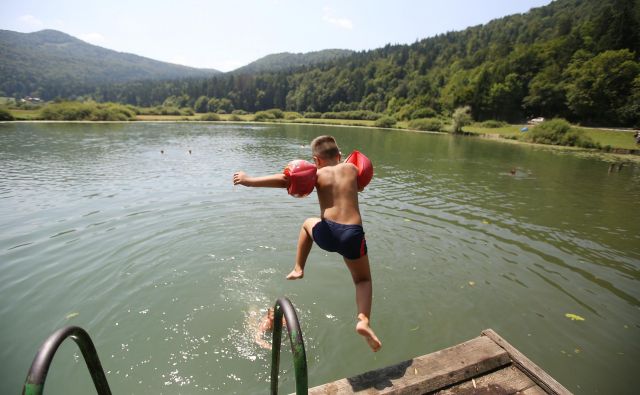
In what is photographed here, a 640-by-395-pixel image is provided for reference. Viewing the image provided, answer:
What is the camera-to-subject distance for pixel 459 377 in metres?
4.00

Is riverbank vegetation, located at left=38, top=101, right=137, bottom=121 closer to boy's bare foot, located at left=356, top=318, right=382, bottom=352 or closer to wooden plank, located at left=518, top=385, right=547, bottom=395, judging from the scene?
boy's bare foot, located at left=356, top=318, right=382, bottom=352

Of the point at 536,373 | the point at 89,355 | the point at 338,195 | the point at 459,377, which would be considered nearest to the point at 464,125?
the point at 536,373

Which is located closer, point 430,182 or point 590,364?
point 590,364

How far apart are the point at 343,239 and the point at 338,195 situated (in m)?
0.55

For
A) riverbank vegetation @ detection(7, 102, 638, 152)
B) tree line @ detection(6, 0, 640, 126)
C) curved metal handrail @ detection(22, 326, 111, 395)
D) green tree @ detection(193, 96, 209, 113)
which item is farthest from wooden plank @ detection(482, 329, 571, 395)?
green tree @ detection(193, 96, 209, 113)

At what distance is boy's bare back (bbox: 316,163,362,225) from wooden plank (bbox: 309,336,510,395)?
186 centimetres

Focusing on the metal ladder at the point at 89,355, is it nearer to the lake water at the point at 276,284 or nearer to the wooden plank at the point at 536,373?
the lake water at the point at 276,284

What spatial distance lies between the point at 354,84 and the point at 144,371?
19118cm

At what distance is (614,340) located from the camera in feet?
21.6

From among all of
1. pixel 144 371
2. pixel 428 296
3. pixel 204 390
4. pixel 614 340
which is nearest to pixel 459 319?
pixel 428 296

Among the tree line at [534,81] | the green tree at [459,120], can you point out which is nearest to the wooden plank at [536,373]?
the green tree at [459,120]

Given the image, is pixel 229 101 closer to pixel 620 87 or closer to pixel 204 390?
pixel 620 87

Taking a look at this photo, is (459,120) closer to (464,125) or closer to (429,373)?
(464,125)

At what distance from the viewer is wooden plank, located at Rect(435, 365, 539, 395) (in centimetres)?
386
